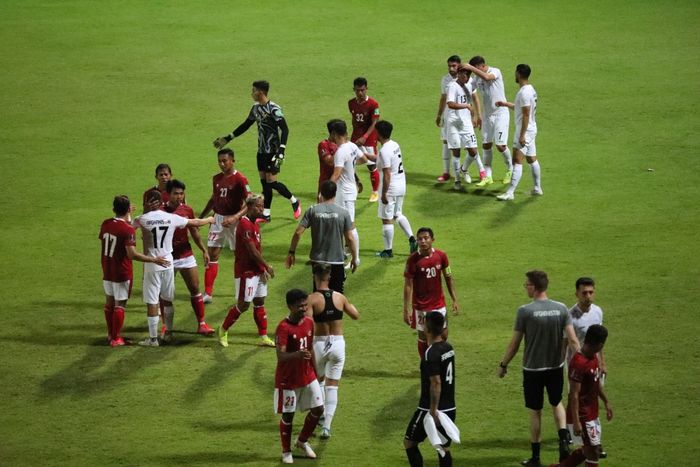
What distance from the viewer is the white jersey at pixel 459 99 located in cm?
2219

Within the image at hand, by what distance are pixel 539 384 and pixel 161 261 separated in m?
5.73

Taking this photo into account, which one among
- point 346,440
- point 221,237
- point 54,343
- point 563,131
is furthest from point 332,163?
point 563,131

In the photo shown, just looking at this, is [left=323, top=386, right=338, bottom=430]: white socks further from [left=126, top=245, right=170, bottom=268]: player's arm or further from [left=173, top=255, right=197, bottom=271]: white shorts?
[left=173, top=255, right=197, bottom=271]: white shorts

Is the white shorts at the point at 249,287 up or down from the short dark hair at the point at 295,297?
down

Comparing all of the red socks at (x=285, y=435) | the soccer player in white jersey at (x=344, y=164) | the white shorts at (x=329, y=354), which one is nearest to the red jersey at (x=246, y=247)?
the white shorts at (x=329, y=354)

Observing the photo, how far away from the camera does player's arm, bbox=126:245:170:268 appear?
15.3 metres

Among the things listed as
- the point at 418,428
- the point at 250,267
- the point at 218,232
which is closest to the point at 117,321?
the point at 250,267

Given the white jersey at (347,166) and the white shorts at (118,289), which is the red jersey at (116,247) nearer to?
the white shorts at (118,289)

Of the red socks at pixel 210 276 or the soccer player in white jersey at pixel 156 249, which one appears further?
the red socks at pixel 210 276

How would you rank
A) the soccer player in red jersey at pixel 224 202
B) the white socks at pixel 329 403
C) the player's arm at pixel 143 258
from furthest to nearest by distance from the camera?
1. the soccer player in red jersey at pixel 224 202
2. the player's arm at pixel 143 258
3. the white socks at pixel 329 403

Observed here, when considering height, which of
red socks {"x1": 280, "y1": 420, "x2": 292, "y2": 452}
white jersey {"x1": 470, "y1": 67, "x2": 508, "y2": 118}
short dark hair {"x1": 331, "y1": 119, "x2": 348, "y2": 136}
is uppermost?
white jersey {"x1": 470, "y1": 67, "x2": 508, "y2": 118}

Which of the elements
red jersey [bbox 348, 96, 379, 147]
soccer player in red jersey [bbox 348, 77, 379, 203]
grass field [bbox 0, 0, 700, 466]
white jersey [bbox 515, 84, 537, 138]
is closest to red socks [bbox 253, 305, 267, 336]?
grass field [bbox 0, 0, 700, 466]

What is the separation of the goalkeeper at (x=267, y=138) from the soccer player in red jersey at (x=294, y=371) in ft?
28.0

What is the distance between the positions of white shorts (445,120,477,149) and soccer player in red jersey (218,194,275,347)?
7600 mm
